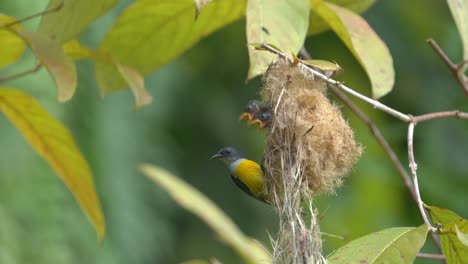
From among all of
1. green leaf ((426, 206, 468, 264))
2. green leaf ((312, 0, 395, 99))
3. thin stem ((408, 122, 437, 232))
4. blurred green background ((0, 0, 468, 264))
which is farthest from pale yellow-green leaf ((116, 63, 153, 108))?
blurred green background ((0, 0, 468, 264))

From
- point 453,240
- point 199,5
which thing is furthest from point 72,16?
point 453,240

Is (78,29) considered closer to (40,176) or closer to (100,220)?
(100,220)

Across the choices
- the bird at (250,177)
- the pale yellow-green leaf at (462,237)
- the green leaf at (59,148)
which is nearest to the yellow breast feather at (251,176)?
the bird at (250,177)

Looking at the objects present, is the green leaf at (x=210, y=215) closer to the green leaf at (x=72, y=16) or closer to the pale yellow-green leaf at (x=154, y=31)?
the pale yellow-green leaf at (x=154, y=31)

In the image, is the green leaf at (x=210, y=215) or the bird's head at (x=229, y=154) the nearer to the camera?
the bird's head at (x=229, y=154)

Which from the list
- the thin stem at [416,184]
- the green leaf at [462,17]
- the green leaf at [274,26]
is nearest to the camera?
the thin stem at [416,184]

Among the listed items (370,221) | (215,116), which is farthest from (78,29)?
(215,116)

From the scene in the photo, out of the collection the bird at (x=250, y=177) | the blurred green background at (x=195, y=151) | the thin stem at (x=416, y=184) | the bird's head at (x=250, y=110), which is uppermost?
the bird's head at (x=250, y=110)

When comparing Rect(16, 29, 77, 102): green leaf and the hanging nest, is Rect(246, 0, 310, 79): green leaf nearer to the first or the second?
the hanging nest
